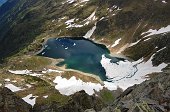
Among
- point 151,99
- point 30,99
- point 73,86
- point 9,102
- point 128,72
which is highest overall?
point 151,99

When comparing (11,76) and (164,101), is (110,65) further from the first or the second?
(164,101)

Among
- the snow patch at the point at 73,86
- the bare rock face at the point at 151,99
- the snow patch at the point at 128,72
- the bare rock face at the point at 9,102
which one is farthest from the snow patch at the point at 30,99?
the bare rock face at the point at 151,99

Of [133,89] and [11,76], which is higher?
[133,89]

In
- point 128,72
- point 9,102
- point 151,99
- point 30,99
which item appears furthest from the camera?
point 128,72

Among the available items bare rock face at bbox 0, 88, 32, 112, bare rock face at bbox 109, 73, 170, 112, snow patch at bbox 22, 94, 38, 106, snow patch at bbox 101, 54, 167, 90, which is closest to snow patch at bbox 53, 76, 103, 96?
snow patch at bbox 101, 54, 167, 90

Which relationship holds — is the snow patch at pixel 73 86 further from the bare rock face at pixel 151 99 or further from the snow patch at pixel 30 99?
the bare rock face at pixel 151 99

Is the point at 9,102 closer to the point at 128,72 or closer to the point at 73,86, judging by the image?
the point at 73,86

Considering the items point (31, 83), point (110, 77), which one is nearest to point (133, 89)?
point (31, 83)

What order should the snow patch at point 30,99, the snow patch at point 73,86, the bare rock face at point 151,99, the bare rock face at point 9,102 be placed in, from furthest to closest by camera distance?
1. the snow patch at point 73,86
2. the snow patch at point 30,99
3. the bare rock face at point 9,102
4. the bare rock face at point 151,99

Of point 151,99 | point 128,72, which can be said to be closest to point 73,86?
point 128,72

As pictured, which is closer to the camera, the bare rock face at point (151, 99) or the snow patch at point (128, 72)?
the bare rock face at point (151, 99)

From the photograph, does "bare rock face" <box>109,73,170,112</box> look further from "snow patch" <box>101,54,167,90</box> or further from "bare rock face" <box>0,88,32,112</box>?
"snow patch" <box>101,54,167,90</box>
